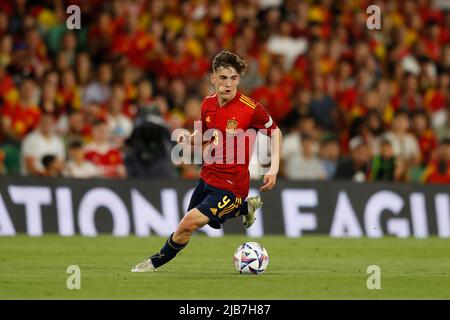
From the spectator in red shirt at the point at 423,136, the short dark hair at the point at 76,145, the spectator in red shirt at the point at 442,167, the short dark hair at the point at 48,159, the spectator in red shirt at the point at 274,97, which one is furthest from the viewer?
the spectator in red shirt at the point at 423,136

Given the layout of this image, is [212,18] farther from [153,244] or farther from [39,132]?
[153,244]

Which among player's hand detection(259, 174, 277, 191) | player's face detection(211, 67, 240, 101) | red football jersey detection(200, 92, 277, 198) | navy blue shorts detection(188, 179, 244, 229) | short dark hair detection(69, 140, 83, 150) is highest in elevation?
player's face detection(211, 67, 240, 101)

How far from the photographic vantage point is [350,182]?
19.7 meters

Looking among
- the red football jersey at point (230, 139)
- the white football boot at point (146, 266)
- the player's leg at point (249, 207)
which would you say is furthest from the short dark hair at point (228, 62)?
the white football boot at point (146, 266)

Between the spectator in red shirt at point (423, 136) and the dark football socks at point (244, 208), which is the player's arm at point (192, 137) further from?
the spectator in red shirt at point (423, 136)

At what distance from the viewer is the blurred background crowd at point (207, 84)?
1988 centimetres

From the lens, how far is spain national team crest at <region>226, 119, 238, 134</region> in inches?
484

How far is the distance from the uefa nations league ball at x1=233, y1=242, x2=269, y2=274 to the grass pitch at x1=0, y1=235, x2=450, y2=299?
0.11m

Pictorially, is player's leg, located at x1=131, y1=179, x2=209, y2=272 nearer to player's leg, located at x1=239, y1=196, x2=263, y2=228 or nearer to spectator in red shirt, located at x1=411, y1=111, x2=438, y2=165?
player's leg, located at x1=239, y1=196, x2=263, y2=228

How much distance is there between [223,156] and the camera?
12.3 m

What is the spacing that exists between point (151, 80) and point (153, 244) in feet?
18.5

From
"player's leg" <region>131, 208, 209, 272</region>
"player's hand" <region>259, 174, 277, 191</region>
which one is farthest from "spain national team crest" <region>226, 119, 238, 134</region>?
"player's leg" <region>131, 208, 209, 272</region>

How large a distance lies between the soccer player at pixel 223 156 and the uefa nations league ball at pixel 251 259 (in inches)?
15.8
